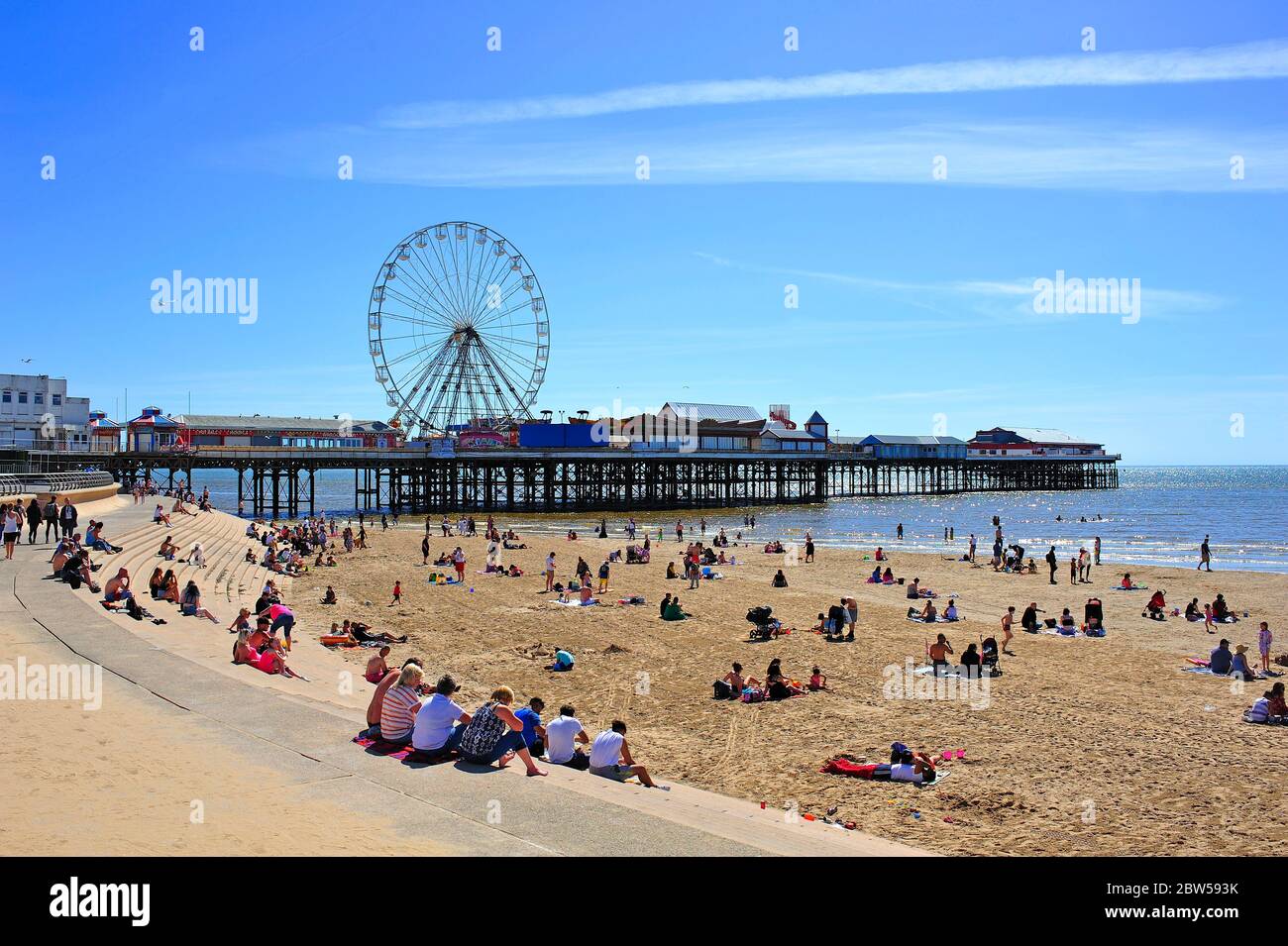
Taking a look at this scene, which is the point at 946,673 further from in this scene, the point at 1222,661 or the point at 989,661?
the point at 1222,661

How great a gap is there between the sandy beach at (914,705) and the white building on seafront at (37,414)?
4074 centimetres

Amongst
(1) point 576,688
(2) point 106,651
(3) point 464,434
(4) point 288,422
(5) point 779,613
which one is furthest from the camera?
(4) point 288,422

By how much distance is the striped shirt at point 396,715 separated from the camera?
7488 millimetres

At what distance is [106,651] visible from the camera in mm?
10484

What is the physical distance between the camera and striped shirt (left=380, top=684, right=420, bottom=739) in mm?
7488

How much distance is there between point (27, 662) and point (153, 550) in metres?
14.2

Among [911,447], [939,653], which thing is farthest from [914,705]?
[911,447]

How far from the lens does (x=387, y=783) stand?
257 inches

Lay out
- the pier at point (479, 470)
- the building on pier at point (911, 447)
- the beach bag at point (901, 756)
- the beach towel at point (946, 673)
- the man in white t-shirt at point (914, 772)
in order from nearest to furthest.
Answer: the man in white t-shirt at point (914, 772) → the beach bag at point (901, 756) → the beach towel at point (946, 673) → the pier at point (479, 470) → the building on pier at point (911, 447)

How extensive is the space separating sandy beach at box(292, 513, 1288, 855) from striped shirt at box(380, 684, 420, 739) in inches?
119

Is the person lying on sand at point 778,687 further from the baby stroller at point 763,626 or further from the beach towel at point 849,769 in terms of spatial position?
the baby stroller at point 763,626

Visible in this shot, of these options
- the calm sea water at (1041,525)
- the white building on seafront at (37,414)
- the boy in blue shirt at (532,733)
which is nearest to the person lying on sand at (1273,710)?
the boy in blue shirt at (532,733)
